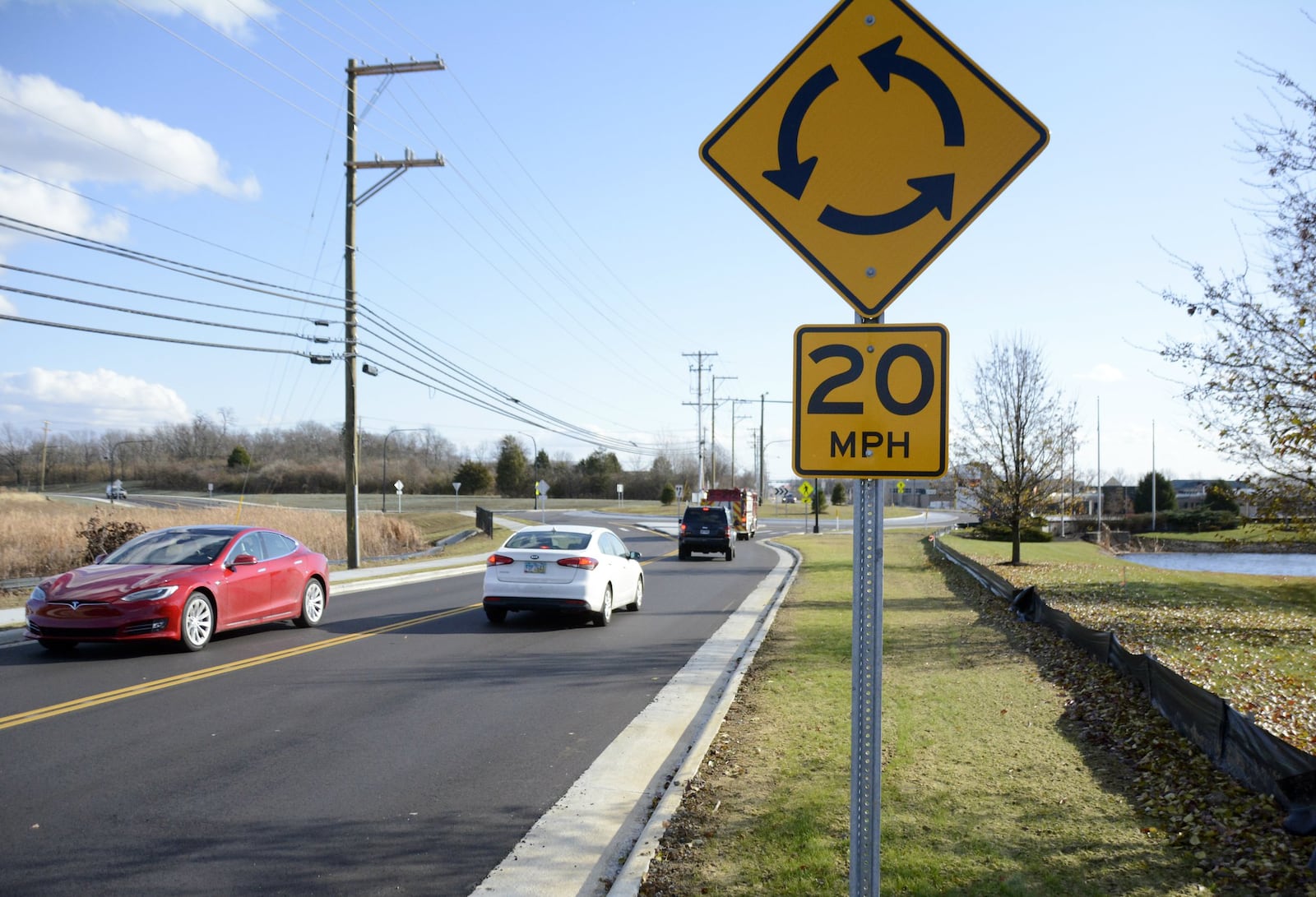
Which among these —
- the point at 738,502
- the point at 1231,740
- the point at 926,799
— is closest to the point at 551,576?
the point at 926,799

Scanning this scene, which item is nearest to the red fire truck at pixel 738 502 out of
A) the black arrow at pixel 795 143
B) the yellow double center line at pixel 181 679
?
the yellow double center line at pixel 181 679

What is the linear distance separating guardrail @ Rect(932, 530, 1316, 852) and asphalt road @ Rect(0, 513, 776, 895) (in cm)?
414

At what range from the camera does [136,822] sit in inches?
212

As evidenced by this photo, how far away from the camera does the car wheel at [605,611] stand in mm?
14297

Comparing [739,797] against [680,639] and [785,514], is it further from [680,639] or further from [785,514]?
[785,514]

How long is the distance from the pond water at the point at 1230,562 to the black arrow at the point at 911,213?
1508 inches

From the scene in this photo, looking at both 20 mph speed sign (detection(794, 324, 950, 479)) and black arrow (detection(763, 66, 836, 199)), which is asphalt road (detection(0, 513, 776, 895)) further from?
black arrow (detection(763, 66, 836, 199))

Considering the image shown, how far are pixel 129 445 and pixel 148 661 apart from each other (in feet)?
369

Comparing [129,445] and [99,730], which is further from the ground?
[129,445]

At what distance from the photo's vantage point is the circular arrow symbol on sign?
2.93m

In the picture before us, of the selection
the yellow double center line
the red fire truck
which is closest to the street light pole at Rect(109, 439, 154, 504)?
the red fire truck

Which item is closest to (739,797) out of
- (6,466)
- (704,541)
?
(704,541)

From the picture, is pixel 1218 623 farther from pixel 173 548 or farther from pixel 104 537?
pixel 104 537

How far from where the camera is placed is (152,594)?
10625mm
